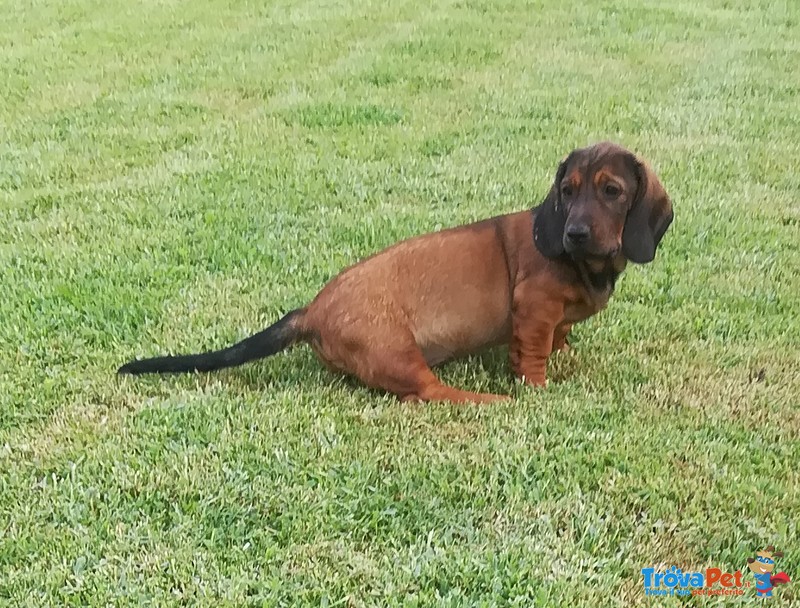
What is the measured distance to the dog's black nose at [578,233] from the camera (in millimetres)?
3420

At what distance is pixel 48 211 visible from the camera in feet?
19.8

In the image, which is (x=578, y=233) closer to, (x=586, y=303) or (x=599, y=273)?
(x=599, y=273)

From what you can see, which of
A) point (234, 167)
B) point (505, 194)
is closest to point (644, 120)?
point (505, 194)

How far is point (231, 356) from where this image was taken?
3.72 m

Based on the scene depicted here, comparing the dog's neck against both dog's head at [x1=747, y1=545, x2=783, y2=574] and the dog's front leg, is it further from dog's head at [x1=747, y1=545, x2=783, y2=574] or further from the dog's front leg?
dog's head at [x1=747, y1=545, x2=783, y2=574]

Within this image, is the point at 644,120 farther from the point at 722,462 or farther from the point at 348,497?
the point at 348,497

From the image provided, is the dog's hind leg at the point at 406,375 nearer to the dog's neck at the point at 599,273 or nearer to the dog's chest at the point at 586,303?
the dog's chest at the point at 586,303

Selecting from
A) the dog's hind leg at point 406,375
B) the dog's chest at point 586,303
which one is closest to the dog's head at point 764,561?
the dog's hind leg at point 406,375

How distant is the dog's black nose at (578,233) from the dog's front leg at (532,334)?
39 centimetres

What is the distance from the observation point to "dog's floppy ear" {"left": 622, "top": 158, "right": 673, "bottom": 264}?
3604 mm

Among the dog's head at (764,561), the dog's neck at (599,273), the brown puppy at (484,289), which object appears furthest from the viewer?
the dog's neck at (599,273)

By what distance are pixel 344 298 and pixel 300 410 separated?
550mm

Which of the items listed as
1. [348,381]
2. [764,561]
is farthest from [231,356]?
[764,561]

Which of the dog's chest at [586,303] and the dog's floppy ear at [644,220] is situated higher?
the dog's floppy ear at [644,220]
